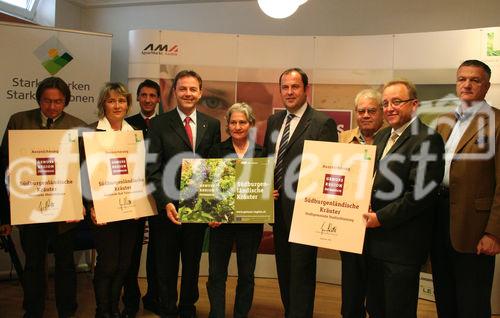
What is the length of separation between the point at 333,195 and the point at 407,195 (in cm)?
41

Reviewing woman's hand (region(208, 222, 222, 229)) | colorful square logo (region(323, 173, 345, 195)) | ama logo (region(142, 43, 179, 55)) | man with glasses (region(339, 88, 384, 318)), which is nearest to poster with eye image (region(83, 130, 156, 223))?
woman's hand (region(208, 222, 222, 229))

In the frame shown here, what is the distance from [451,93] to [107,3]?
4432 millimetres

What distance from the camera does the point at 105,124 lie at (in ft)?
9.70

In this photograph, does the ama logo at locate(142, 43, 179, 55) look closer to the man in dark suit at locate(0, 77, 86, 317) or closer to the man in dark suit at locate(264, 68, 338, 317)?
the man in dark suit at locate(0, 77, 86, 317)

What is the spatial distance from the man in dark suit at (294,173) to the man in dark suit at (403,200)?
1.54 ft

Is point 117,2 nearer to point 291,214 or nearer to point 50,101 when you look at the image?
→ point 50,101

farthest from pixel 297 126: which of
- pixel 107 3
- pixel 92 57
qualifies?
pixel 107 3

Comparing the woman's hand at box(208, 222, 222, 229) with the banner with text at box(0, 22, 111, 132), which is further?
the banner with text at box(0, 22, 111, 132)

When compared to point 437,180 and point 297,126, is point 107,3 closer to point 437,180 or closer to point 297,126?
point 297,126

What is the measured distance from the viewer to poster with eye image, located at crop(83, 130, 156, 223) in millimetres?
2809

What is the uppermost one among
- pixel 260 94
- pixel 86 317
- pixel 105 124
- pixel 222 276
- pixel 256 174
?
pixel 260 94

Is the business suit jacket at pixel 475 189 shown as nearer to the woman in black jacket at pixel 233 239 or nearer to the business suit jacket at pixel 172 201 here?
the woman in black jacket at pixel 233 239

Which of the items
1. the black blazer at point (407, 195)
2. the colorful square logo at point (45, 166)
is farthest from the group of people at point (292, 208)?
the colorful square logo at point (45, 166)

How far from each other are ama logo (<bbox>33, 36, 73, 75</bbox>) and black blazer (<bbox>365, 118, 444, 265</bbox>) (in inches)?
135
